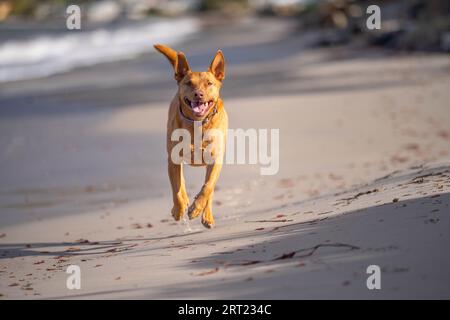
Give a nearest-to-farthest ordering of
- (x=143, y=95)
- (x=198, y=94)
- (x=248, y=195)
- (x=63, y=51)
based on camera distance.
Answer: (x=198, y=94) → (x=248, y=195) → (x=143, y=95) → (x=63, y=51)

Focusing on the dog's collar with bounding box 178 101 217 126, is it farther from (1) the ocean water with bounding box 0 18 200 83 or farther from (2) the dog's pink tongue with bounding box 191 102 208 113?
(1) the ocean water with bounding box 0 18 200 83

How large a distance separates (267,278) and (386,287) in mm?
705

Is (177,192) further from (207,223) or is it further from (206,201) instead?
(207,223)

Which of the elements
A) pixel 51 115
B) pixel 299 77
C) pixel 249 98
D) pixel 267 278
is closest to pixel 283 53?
pixel 299 77

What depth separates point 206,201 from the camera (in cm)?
736

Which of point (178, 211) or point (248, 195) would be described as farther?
point (248, 195)

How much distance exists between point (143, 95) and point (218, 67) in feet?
37.6

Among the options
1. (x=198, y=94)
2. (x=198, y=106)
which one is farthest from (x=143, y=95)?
(x=198, y=94)

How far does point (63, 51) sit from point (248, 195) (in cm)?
3290

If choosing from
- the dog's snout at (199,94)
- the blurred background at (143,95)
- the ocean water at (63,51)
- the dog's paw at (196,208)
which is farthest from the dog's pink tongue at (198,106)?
the ocean water at (63,51)

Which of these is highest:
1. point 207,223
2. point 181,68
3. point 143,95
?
point 143,95

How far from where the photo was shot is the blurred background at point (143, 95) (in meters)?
10.2

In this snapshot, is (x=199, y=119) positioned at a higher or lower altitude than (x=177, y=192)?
higher

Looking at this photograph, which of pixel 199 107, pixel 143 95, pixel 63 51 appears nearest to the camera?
pixel 199 107
